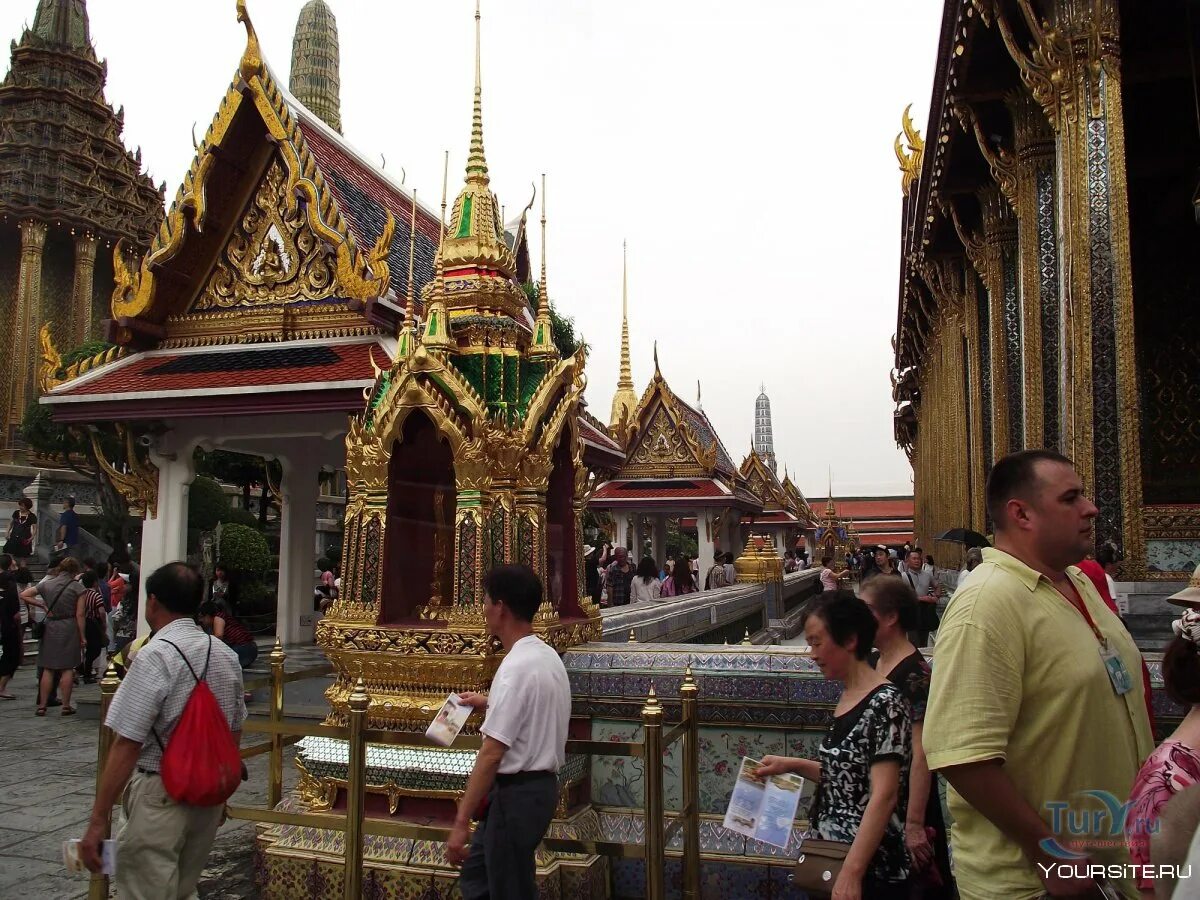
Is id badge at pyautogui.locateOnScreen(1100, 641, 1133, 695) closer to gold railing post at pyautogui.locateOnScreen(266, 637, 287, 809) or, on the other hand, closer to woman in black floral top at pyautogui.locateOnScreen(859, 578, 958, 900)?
woman in black floral top at pyautogui.locateOnScreen(859, 578, 958, 900)

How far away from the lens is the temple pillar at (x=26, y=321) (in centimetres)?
2902

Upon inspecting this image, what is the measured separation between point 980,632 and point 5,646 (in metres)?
11.6

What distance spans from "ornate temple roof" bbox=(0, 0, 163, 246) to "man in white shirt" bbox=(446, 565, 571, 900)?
33391mm

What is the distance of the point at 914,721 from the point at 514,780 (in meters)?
1.22

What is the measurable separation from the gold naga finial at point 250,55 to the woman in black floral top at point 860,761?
8828 millimetres

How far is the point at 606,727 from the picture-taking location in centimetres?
429

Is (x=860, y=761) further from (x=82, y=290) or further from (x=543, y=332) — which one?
(x=82, y=290)

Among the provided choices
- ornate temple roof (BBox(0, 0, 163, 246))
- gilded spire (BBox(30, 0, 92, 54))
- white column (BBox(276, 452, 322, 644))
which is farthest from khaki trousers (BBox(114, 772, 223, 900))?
gilded spire (BBox(30, 0, 92, 54))

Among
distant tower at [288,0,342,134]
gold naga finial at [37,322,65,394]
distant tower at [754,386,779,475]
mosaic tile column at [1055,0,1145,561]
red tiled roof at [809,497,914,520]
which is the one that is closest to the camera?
mosaic tile column at [1055,0,1145,561]

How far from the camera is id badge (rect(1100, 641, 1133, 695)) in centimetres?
191

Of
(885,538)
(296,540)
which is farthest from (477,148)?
(885,538)

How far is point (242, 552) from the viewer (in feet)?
59.3

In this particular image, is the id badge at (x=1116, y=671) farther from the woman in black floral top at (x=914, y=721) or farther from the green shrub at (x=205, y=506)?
the green shrub at (x=205, y=506)

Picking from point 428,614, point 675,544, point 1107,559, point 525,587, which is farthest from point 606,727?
point 675,544
